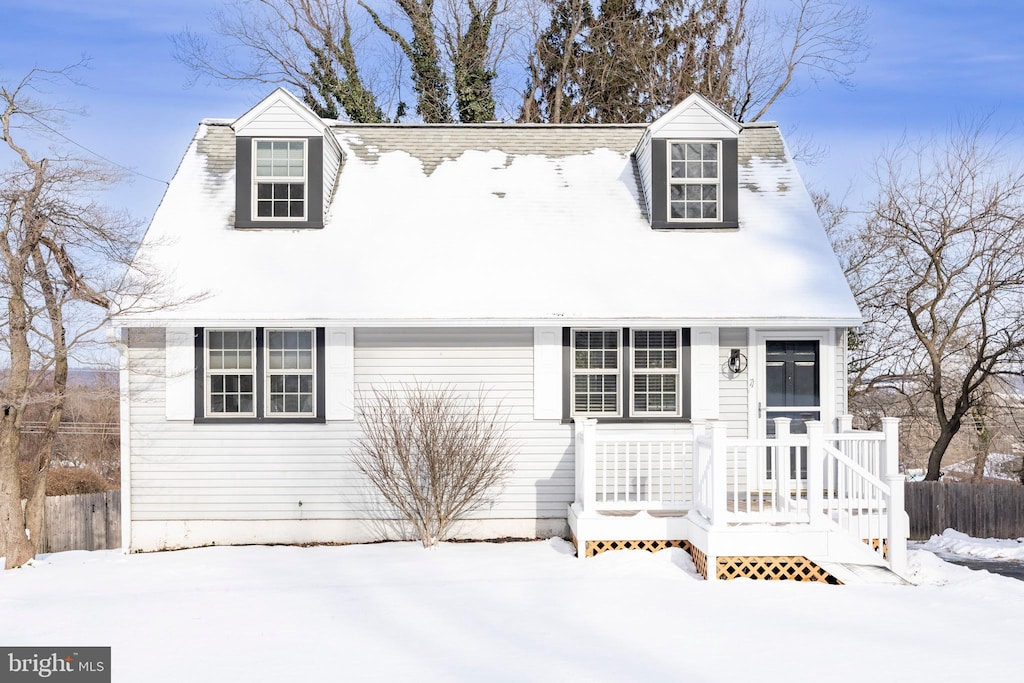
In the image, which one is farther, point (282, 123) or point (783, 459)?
point (282, 123)

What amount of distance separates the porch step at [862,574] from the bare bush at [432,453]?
156 inches

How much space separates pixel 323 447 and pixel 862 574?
6313mm

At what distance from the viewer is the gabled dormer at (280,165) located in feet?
37.2

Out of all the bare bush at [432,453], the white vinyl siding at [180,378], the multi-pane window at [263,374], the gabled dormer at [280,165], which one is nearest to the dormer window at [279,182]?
the gabled dormer at [280,165]

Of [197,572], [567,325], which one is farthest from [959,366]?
[197,572]

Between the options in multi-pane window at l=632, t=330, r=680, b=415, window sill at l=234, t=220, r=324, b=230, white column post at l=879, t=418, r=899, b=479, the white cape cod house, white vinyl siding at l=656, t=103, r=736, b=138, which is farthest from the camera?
white vinyl siding at l=656, t=103, r=736, b=138

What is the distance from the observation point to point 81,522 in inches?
529

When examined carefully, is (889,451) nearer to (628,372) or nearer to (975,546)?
(628,372)

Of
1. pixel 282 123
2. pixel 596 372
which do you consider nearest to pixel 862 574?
pixel 596 372

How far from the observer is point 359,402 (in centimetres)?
1030

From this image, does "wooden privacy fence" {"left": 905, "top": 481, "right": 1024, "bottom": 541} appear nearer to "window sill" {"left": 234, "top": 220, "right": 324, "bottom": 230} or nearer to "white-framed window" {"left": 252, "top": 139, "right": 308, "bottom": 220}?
"window sill" {"left": 234, "top": 220, "right": 324, "bottom": 230}

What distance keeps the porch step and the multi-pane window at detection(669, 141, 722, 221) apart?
534 cm

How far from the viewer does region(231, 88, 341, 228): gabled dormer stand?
11328mm

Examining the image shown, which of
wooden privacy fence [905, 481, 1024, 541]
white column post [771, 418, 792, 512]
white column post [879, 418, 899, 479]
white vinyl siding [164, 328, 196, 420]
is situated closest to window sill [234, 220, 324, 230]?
white vinyl siding [164, 328, 196, 420]
